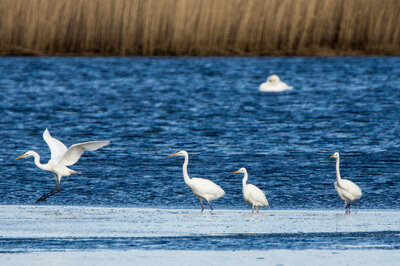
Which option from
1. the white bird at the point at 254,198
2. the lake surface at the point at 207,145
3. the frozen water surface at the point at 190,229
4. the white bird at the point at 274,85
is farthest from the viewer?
the white bird at the point at 274,85

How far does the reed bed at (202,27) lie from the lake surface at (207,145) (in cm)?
106

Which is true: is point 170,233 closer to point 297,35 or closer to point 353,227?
point 353,227

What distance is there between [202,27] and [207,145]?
13523 mm

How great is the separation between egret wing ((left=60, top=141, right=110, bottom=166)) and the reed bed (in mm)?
18103

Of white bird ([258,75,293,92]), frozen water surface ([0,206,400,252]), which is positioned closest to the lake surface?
frozen water surface ([0,206,400,252])

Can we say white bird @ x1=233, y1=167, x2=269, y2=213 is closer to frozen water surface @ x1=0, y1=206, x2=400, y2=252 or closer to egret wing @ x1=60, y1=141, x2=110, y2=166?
frozen water surface @ x1=0, y1=206, x2=400, y2=252

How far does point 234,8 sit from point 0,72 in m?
9.24

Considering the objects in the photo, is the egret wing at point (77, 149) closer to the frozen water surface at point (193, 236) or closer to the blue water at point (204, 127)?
the blue water at point (204, 127)

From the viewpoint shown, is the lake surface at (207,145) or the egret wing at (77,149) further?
the egret wing at (77,149)

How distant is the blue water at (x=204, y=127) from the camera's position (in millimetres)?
13320

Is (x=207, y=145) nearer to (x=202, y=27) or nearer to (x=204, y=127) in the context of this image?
(x=204, y=127)

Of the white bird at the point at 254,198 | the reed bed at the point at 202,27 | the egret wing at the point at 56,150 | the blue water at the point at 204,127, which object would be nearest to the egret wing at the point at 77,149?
the egret wing at the point at 56,150

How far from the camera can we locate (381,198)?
12.5 m

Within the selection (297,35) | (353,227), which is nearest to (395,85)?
(297,35)
